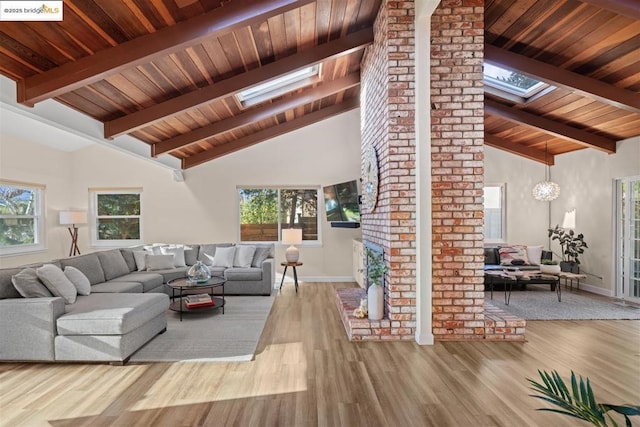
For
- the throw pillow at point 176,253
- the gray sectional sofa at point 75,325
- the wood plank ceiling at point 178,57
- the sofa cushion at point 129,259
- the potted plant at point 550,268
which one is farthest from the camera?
the throw pillow at point 176,253

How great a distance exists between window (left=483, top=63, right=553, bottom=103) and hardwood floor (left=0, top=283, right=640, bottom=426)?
11.0 feet

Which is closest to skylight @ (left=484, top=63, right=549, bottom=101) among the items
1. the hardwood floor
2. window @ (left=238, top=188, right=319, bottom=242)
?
the hardwood floor

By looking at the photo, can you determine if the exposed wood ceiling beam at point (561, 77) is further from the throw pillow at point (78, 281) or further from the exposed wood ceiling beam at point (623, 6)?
the throw pillow at point (78, 281)

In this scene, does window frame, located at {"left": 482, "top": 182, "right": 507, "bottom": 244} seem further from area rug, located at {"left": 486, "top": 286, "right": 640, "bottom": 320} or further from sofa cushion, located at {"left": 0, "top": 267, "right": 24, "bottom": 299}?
sofa cushion, located at {"left": 0, "top": 267, "right": 24, "bottom": 299}

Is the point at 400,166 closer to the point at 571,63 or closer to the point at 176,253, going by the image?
the point at 571,63

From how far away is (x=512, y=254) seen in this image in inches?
258

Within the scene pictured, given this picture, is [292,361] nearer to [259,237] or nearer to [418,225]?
[418,225]

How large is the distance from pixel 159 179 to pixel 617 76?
730 cm

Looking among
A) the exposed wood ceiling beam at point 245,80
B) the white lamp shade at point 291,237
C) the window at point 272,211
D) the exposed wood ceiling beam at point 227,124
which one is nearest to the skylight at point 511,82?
the exposed wood ceiling beam at point 227,124

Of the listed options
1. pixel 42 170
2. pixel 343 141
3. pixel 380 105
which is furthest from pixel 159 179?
pixel 380 105

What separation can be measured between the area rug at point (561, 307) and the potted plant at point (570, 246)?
50 cm

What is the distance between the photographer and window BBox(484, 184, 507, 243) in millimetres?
7395

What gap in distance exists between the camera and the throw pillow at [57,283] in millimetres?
3400

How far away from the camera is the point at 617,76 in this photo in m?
4.11
